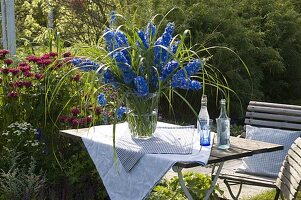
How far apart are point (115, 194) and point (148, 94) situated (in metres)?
0.68

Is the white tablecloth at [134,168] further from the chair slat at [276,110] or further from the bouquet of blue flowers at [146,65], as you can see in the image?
the chair slat at [276,110]

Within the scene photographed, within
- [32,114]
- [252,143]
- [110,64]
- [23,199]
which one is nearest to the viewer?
[110,64]

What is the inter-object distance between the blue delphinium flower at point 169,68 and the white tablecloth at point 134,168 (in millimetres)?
494

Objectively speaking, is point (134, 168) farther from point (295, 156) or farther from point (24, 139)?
point (24, 139)

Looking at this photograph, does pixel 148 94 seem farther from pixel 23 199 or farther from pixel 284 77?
pixel 284 77

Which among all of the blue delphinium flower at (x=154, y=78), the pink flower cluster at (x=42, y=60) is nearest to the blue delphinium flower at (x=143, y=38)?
the blue delphinium flower at (x=154, y=78)

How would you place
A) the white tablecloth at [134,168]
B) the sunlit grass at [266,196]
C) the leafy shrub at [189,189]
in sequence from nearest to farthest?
the white tablecloth at [134,168] → the leafy shrub at [189,189] → the sunlit grass at [266,196]

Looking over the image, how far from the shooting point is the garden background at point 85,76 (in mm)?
4809

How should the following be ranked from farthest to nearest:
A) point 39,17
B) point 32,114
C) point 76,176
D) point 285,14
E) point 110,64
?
point 39,17 → point 285,14 → point 32,114 → point 76,176 → point 110,64

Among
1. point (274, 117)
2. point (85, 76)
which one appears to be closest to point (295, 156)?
point (274, 117)

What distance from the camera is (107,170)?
388 cm

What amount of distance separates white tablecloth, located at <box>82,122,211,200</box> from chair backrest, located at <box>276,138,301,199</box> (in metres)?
0.60

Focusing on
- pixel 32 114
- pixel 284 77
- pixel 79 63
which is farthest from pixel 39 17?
pixel 79 63

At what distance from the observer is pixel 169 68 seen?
3.76 meters
